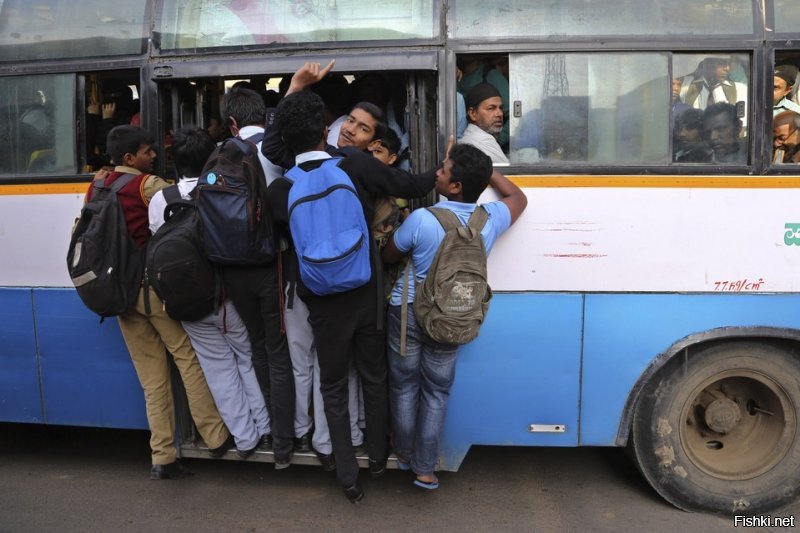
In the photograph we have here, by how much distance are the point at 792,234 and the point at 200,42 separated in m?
3.16

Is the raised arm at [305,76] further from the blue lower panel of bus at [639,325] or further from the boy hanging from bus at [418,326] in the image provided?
the blue lower panel of bus at [639,325]

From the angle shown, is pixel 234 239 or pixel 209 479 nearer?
pixel 234 239

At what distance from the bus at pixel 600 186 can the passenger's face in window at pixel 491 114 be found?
6cm

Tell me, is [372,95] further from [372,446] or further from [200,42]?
[372,446]

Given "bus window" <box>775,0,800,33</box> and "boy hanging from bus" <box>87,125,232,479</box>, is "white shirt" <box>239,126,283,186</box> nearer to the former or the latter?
"boy hanging from bus" <box>87,125,232,479</box>

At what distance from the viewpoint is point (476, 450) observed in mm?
4449

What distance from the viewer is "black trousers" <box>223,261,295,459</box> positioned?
346 centimetres

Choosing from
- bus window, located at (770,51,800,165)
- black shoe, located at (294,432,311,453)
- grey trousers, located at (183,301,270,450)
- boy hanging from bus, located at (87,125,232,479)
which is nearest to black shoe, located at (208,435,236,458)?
boy hanging from bus, located at (87,125,232,479)

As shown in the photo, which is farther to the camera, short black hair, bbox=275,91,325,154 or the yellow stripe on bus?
the yellow stripe on bus

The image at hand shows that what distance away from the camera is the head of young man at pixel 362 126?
354 cm

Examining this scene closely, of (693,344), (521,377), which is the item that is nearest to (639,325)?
(693,344)

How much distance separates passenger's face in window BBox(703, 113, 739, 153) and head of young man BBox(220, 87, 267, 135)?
7.52 feet

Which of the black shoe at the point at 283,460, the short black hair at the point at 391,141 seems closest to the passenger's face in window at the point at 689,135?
the short black hair at the point at 391,141

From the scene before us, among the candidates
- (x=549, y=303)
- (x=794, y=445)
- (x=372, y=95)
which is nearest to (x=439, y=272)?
(x=549, y=303)
